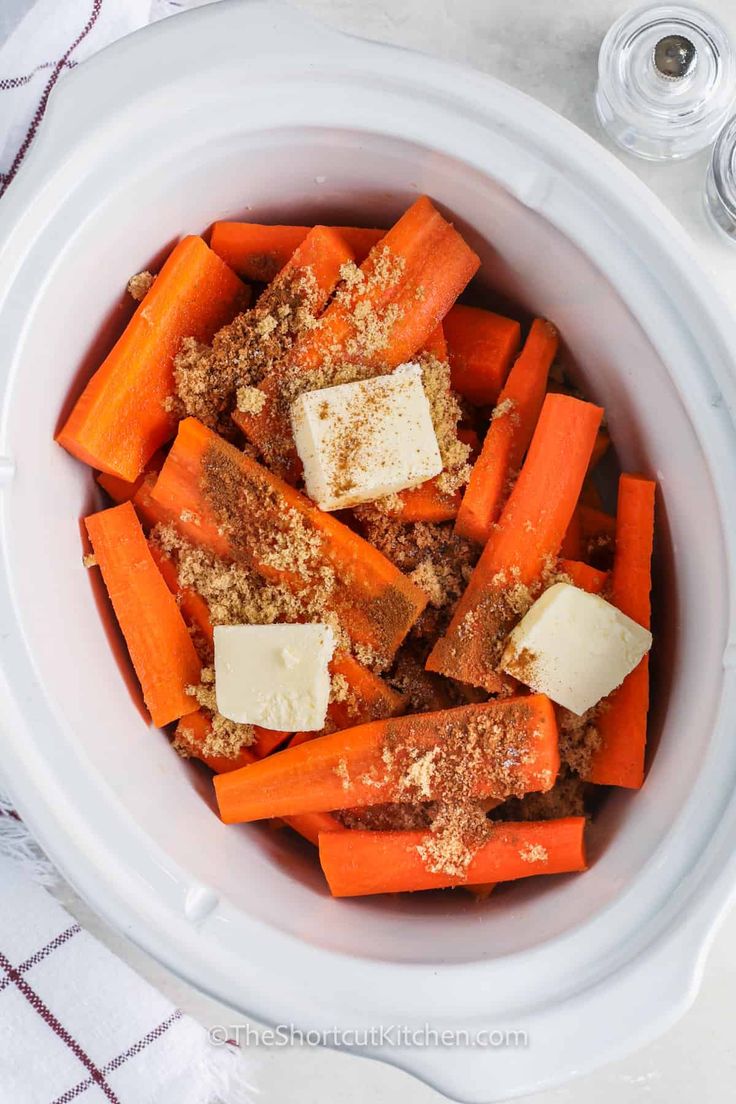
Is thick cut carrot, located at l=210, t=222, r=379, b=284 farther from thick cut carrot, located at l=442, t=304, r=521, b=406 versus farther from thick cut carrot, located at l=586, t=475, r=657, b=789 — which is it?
thick cut carrot, located at l=586, t=475, r=657, b=789

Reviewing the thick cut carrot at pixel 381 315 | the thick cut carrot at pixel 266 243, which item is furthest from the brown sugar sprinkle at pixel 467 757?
the thick cut carrot at pixel 266 243

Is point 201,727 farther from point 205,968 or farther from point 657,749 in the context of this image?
point 657,749

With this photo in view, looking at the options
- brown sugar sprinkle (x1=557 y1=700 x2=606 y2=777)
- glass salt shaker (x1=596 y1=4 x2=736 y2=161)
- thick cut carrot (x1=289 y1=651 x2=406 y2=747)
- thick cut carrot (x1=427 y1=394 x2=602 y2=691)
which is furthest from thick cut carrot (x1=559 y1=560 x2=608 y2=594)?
glass salt shaker (x1=596 y1=4 x2=736 y2=161)

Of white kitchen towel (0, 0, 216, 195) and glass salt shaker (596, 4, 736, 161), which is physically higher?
white kitchen towel (0, 0, 216, 195)

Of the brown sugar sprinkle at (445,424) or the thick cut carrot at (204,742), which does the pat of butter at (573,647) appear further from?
the thick cut carrot at (204,742)

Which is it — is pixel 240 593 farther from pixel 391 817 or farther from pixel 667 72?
pixel 667 72

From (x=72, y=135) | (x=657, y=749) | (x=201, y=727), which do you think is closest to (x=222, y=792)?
(x=201, y=727)
